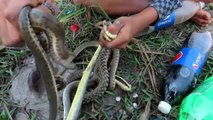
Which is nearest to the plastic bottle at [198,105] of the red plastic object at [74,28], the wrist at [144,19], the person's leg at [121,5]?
the wrist at [144,19]

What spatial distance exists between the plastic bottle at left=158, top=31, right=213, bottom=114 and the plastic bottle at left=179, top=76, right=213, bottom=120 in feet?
0.22

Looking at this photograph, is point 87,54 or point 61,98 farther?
point 87,54

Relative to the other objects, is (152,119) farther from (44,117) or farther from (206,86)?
(44,117)

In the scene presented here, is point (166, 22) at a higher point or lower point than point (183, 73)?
higher

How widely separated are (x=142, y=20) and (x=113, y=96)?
0.35 meters

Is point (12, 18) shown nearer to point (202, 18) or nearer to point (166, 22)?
point (166, 22)

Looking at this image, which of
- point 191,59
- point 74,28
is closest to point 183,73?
point 191,59

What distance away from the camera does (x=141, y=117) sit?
4.93 feet

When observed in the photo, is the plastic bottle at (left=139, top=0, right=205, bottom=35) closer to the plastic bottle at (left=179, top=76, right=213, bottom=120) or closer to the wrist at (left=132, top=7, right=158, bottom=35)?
the wrist at (left=132, top=7, right=158, bottom=35)

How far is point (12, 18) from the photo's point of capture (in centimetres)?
105

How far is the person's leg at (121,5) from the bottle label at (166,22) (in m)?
0.11

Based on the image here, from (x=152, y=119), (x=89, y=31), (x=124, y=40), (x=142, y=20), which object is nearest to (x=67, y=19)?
(x=89, y=31)

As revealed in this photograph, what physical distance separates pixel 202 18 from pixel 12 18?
116cm

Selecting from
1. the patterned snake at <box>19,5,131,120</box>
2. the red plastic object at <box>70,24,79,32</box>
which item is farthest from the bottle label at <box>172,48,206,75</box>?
the patterned snake at <box>19,5,131,120</box>
